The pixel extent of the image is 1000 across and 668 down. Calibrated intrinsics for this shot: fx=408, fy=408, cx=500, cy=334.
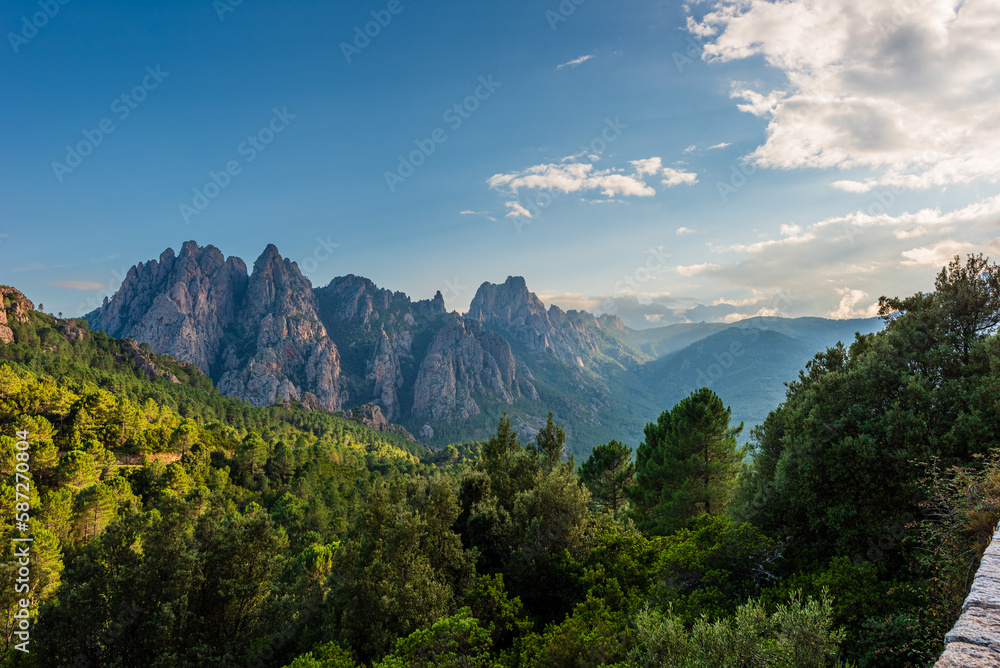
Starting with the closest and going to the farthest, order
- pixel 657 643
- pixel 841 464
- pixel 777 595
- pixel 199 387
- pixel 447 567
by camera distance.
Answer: pixel 657 643
pixel 777 595
pixel 841 464
pixel 447 567
pixel 199 387

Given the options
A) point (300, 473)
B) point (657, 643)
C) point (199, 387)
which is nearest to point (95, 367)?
point (199, 387)

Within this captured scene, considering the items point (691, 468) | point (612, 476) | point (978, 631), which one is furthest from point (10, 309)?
point (978, 631)

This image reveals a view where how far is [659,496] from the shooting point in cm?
3288

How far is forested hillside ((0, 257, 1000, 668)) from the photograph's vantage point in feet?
32.7

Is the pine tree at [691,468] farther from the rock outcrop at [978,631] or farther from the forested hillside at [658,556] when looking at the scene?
the rock outcrop at [978,631]

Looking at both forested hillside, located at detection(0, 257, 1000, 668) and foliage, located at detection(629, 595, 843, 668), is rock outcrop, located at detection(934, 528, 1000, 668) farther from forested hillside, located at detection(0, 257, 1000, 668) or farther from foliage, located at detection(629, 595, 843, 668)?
forested hillside, located at detection(0, 257, 1000, 668)

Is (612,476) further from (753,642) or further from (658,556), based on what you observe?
(753,642)

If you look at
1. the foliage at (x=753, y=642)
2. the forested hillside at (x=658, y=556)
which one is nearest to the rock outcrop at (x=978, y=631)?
the foliage at (x=753, y=642)

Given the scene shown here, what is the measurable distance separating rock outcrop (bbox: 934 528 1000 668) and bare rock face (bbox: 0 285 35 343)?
170593 mm

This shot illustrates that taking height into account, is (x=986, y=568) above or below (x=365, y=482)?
above

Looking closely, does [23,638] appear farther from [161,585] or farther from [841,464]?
[841,464]

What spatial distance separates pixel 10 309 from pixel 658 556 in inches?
7225

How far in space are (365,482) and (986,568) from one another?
9925 centimetres

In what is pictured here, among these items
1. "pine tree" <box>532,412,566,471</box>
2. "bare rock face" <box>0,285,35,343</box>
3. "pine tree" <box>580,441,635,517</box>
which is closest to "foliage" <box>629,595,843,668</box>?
"pine tree" <box>532,412,566,471</box>
